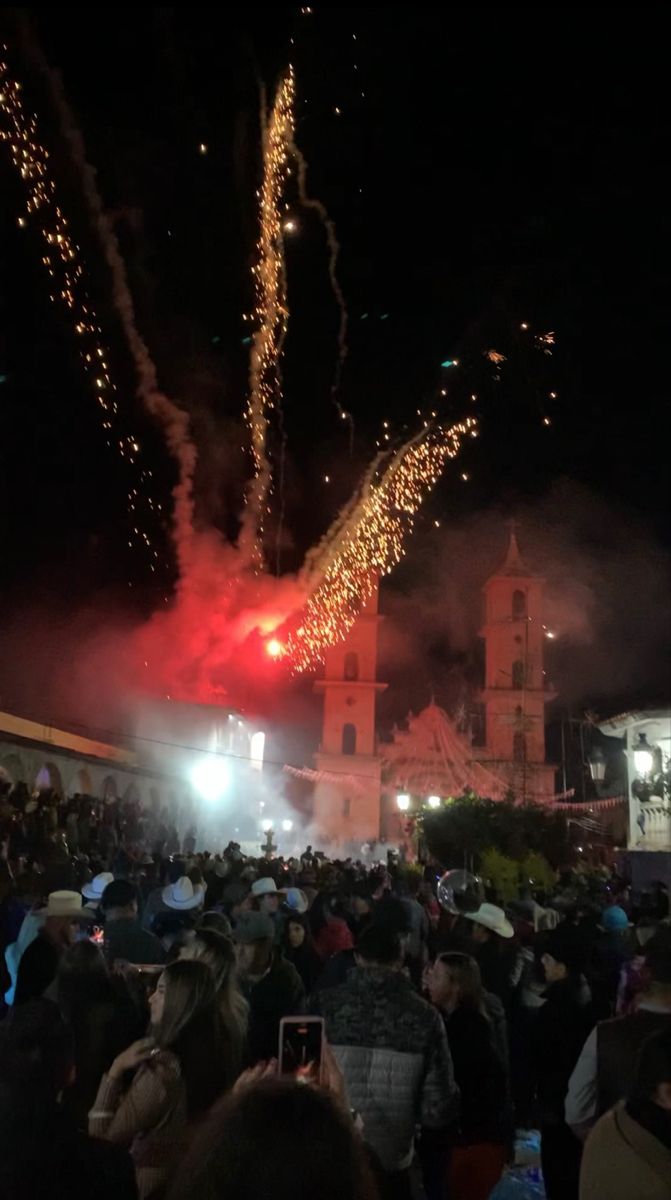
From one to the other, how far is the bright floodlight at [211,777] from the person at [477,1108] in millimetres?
36842

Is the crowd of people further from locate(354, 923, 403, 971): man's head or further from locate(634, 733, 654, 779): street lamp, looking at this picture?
locate(634, 733, 654, 779): street lamp

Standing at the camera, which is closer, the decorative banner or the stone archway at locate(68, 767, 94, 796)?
the stone archway at locate(68, 767, 94, 796)

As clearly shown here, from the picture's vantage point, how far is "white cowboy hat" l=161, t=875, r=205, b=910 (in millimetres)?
8281

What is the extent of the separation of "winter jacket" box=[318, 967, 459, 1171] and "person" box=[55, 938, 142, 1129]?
3.79ft

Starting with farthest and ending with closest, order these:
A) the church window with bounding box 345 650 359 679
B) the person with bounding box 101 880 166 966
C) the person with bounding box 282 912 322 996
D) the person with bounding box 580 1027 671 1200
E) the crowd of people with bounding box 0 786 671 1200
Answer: the church window with bounding box 345 650 359 679
the person with bounding box 282 912 322 996
the person with bounding box 101 880 166 966
the person with bounding box 580 1027 671 1200
the crowd of people with bounding box 0 786 671 1200

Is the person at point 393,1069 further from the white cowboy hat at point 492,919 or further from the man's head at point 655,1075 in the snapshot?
the white cowboy hat at point 492,919

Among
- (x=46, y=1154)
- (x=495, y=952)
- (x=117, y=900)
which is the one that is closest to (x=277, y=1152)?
(x=46, y=1154)

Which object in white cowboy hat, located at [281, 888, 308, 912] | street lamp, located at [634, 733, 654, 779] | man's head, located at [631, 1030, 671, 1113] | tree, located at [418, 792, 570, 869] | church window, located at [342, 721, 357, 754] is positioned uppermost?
church window, located at [342, 721, 357, 754]

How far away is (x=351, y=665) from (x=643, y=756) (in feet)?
98.0

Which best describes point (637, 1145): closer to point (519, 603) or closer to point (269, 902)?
point (269, 902)

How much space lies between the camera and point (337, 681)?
59156 mm

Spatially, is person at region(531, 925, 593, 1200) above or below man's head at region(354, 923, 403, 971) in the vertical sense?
below

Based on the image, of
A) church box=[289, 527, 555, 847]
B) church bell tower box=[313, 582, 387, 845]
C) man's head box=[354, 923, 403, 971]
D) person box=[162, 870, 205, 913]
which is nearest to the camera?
man's head box=[354, 923, 403, 971]

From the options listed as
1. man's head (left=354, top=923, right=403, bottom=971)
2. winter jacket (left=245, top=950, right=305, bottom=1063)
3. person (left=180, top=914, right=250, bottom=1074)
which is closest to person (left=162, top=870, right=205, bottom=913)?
winter jacket (left=245, top=950, right=305, bottom=1063)
